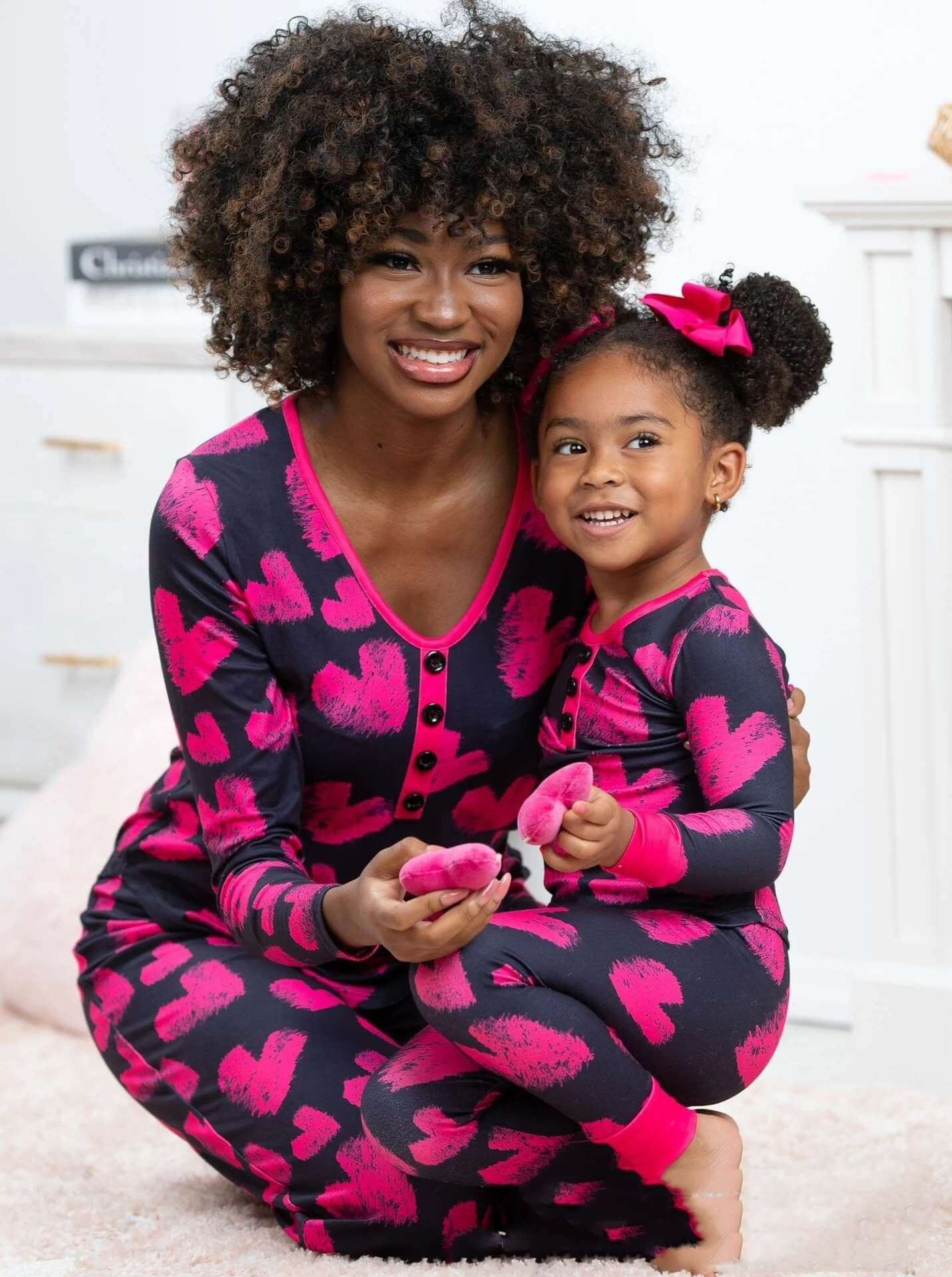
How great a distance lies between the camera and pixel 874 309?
7.20 ft

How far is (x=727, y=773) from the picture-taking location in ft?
4.81

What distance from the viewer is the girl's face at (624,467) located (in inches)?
60.9

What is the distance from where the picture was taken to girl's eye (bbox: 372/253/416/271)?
60.4 inches

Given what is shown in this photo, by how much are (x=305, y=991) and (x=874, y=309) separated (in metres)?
1.07

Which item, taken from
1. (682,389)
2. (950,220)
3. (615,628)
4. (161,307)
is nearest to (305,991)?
(615,628)

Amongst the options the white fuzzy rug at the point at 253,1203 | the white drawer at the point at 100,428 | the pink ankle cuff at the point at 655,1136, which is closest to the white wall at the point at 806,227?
the white fuzzy rug at the point at 253,1203

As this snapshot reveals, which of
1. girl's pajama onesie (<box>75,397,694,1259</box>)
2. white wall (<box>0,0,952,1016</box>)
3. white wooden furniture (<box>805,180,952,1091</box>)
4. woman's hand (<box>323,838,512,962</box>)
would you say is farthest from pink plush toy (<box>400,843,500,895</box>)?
white wall (<box>0,0,952,1016</box>)

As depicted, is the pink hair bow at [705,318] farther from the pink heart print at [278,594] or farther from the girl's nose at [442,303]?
the pink heart print at [278,594]

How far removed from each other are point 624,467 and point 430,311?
21cm

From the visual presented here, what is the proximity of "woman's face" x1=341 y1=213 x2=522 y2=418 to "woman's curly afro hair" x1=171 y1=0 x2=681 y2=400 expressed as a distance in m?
0.02

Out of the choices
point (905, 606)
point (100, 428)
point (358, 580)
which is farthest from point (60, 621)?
point (358, 580)

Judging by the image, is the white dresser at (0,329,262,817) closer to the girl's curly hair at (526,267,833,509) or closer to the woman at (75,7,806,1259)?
the woman at (75,7,806,1259)

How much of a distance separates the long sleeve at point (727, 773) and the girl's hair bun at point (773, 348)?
20 cm

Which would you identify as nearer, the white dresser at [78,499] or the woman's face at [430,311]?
the woman's face at [430,311]
